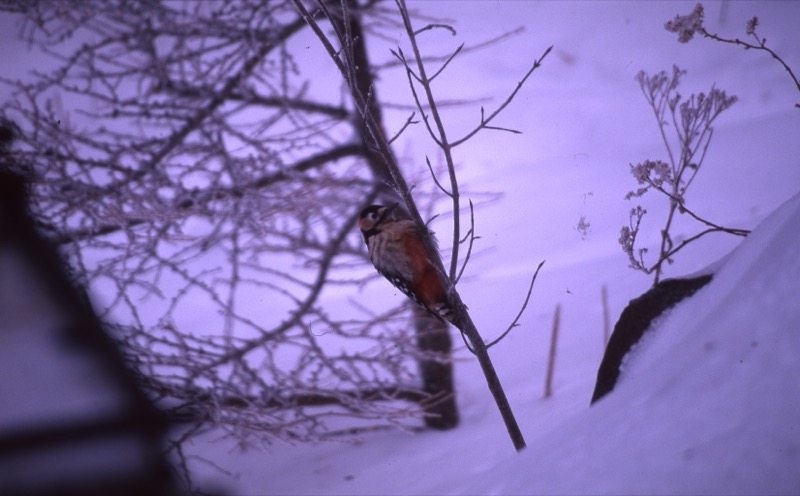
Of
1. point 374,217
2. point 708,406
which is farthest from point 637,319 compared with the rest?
point 374,217

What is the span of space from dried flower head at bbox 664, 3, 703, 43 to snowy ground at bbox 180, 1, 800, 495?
1.55 feet

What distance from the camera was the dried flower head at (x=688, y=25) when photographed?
1.78 meters

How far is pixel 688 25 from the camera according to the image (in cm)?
183

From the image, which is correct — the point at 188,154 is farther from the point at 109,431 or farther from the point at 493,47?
the point at 493,47

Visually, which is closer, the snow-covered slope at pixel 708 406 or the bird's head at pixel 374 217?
the snow-covered slope at pixel 708 406

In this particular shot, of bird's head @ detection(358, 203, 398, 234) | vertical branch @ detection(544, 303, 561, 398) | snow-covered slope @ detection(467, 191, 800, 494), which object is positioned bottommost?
snow-covered slope @ detection(467, 191, 800, 494)

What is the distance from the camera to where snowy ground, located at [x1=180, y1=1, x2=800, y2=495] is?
98cm

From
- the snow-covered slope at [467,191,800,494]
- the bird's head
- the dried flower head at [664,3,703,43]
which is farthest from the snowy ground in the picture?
the bird's head

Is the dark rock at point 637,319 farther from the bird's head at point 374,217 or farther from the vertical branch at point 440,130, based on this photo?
the bird's head at point 374,217

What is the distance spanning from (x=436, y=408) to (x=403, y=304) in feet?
2.71

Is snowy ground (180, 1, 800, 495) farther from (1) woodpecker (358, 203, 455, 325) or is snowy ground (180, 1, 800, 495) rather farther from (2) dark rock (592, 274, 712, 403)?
(1) woodpecker (358, 203, 455, 325)

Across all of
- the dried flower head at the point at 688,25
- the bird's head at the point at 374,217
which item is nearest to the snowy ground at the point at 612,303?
the dried flower head at the point at 688,25

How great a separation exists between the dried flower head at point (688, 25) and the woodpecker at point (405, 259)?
1.15 m

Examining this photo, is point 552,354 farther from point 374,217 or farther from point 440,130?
point 440,130
